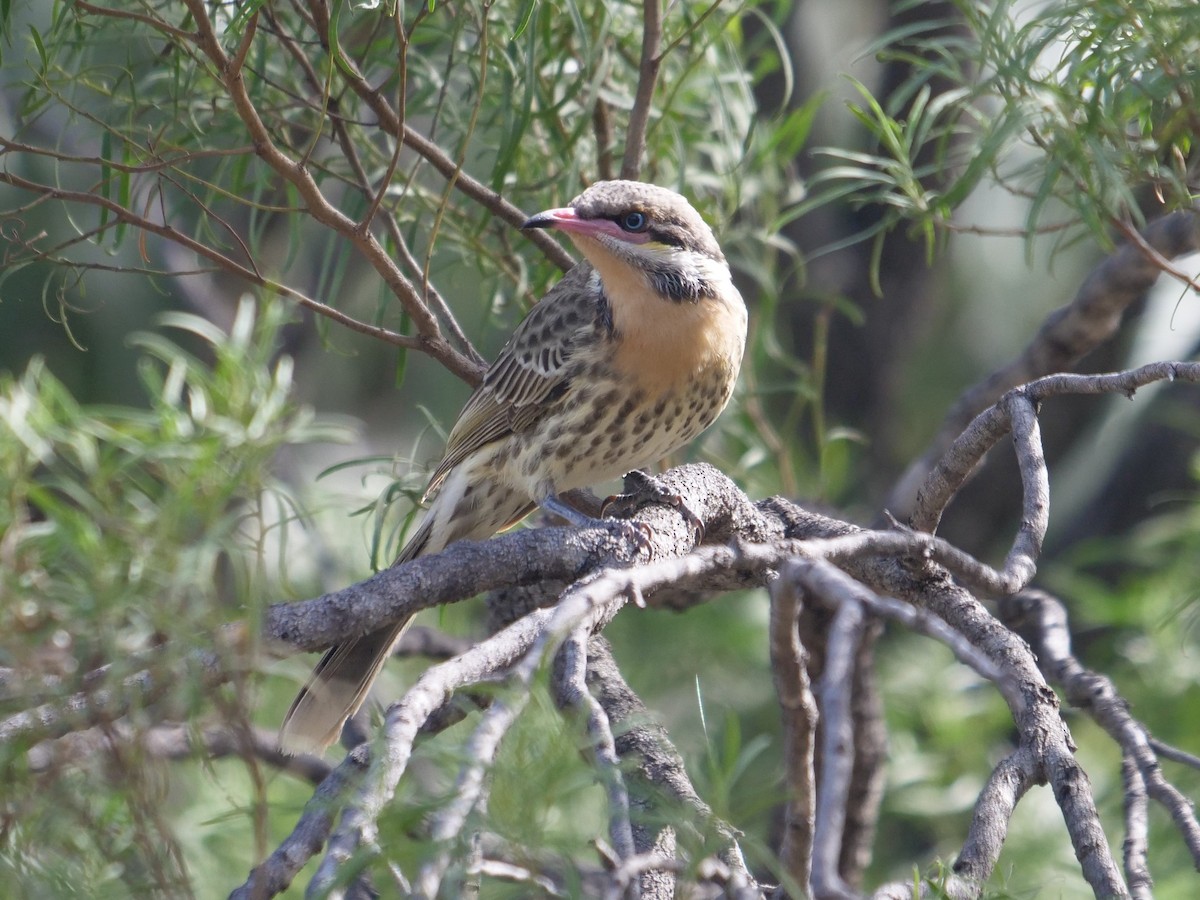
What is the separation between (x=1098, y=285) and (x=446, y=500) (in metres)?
2.09

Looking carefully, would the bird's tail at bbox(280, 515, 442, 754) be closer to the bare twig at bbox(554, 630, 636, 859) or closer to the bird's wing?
the bird's wing

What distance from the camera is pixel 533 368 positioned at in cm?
398

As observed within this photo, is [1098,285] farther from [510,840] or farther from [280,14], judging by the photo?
[510,840]

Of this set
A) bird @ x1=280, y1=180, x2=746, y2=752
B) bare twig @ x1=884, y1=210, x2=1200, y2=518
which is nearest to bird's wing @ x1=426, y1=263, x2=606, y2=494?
bird @ x1=280, y1=180, x2=746, y2=752

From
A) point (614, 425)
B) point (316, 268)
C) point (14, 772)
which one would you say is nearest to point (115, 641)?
point (14, 772)

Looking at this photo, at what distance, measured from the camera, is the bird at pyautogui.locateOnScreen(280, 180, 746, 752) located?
376cm

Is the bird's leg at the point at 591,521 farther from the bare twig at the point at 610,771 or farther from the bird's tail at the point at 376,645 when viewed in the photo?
the bare twig at the point at 610,771

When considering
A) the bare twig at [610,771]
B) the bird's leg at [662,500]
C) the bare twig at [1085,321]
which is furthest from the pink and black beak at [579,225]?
the bare twig at [610,771]

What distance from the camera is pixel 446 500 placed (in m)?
4.14

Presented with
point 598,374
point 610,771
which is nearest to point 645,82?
point 598,374

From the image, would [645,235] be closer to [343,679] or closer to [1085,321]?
[1085,321]

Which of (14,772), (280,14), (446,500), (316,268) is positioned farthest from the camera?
(316,268)

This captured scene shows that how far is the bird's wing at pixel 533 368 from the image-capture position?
3.95m

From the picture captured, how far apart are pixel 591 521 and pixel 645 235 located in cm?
94
